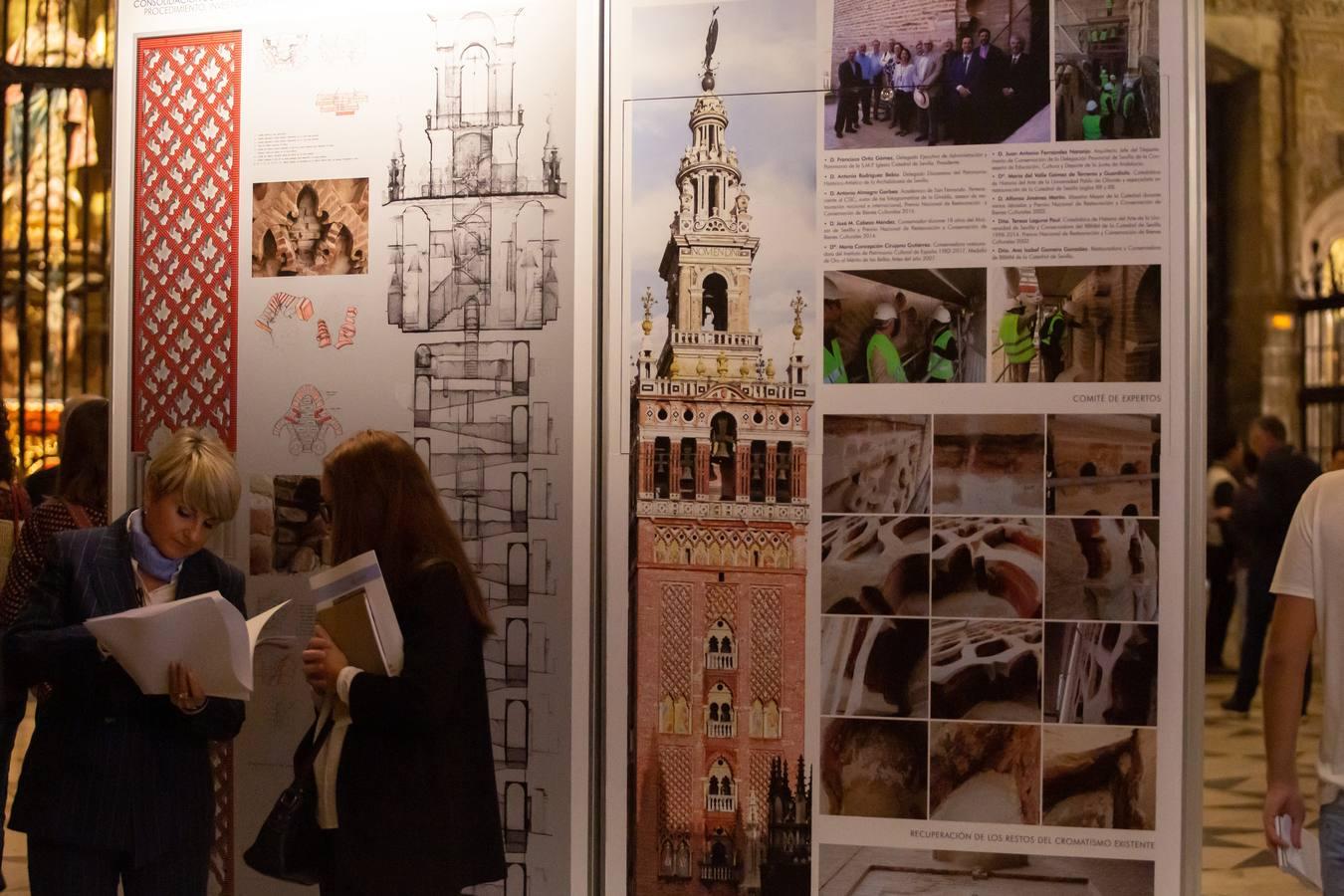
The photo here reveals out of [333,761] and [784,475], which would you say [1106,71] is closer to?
[784,475]

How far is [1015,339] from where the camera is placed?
335 centimetres

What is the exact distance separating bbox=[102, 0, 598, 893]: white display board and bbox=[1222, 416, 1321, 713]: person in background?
532 centimetres

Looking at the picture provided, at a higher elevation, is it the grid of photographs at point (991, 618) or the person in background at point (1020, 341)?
the person in background at point (1020, 341)

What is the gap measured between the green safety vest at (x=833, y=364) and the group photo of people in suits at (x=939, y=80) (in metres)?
0.55

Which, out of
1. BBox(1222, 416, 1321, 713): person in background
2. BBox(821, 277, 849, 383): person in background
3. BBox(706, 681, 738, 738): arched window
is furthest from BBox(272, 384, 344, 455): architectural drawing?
BBox(1222, 416, 1321, 713): person in background

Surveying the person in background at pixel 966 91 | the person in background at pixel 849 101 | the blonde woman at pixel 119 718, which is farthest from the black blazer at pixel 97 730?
the person in background at pixel 966 91

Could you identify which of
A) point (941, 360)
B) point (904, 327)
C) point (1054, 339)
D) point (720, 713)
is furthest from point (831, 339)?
point (720, 713)

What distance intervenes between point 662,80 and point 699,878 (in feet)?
7.36

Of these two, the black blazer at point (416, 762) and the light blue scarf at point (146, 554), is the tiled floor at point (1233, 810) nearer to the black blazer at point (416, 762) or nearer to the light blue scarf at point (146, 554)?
the light blue scarf at point (146, 554)

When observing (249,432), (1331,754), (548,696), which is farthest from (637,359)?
(1331,754)

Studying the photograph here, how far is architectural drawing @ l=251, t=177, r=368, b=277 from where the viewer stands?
375 cm

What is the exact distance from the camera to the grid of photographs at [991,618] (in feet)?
10.9

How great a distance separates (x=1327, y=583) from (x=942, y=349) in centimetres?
121

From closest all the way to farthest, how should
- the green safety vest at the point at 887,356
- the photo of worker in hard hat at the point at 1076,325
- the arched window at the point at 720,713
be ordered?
the photo of worker in hard hat at the point at 1076,325 → the green safety vest at the point at 887,356 → the arched window at the point at 720,713
